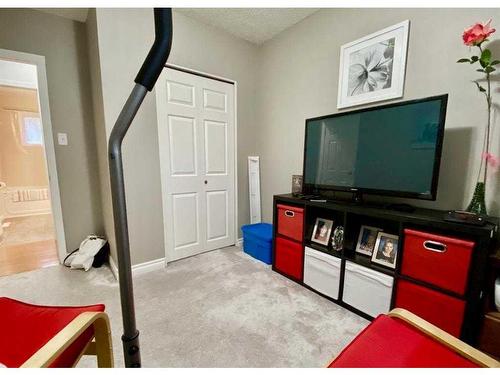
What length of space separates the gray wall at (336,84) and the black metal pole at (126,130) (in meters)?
1.76

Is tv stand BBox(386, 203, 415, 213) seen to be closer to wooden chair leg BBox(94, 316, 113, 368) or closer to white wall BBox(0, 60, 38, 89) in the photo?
wooden chair leg BBox(94, 316, 113, 368)

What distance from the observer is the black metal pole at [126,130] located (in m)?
0.56

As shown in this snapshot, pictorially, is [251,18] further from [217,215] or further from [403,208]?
[403,208]

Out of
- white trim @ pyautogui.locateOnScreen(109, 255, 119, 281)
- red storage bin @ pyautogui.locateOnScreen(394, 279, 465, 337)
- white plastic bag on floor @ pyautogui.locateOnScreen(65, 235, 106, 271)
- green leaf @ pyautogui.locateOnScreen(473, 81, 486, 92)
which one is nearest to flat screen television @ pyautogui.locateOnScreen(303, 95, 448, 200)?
green leaf @ pyautogui.locateOnScreen(473, 81, 486, 92)

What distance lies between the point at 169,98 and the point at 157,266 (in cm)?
→ 168

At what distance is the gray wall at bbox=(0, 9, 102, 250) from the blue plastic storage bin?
67.5 inches

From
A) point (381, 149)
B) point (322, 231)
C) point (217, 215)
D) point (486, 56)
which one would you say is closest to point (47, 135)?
point (217, 215)

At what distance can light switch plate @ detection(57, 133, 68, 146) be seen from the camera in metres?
2.25

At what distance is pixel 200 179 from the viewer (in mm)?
2496

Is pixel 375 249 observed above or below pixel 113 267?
above

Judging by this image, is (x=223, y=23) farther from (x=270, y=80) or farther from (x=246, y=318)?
(x=246, y=318)

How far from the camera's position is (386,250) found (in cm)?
153

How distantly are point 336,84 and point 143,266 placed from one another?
2503mm

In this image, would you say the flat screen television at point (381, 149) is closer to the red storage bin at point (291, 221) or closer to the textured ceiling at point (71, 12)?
the red storage bin at point (291, 221)
